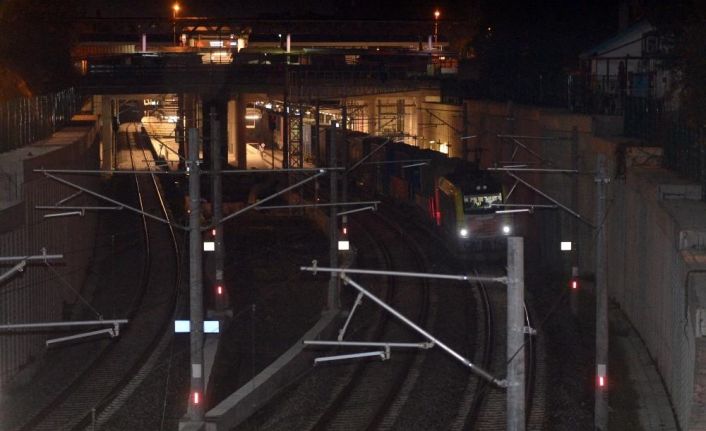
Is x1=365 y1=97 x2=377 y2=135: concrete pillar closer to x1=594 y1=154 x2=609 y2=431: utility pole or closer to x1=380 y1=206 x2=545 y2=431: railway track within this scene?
x1=380 y1=206 x2=545 y2=431: railway track

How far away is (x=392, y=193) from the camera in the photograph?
3722 cm

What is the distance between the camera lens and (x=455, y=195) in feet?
81.1

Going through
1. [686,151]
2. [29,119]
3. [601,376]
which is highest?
[29,119]

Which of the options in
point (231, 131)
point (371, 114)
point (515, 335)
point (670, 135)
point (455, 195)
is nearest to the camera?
point (515, 335)

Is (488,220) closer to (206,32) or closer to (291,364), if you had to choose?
(291,364)

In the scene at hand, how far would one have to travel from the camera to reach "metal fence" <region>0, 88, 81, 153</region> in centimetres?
2084

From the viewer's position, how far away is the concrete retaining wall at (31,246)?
15781 millimetres

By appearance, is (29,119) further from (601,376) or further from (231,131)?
(231,131)

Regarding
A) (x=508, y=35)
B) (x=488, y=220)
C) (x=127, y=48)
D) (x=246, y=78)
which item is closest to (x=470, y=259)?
(x=488, y=220)

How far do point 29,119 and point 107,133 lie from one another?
76.0ft

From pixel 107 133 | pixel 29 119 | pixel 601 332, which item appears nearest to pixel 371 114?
pixel 107 133

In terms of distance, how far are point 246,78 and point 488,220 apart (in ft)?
62.2

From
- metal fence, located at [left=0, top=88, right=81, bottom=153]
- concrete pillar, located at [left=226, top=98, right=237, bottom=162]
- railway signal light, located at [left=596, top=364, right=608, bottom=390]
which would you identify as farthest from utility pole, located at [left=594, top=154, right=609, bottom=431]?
concrete pillar, located at [left=226, top=98, right=237, bottom=162]

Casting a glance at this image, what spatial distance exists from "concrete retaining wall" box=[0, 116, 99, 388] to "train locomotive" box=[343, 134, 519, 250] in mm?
6255
